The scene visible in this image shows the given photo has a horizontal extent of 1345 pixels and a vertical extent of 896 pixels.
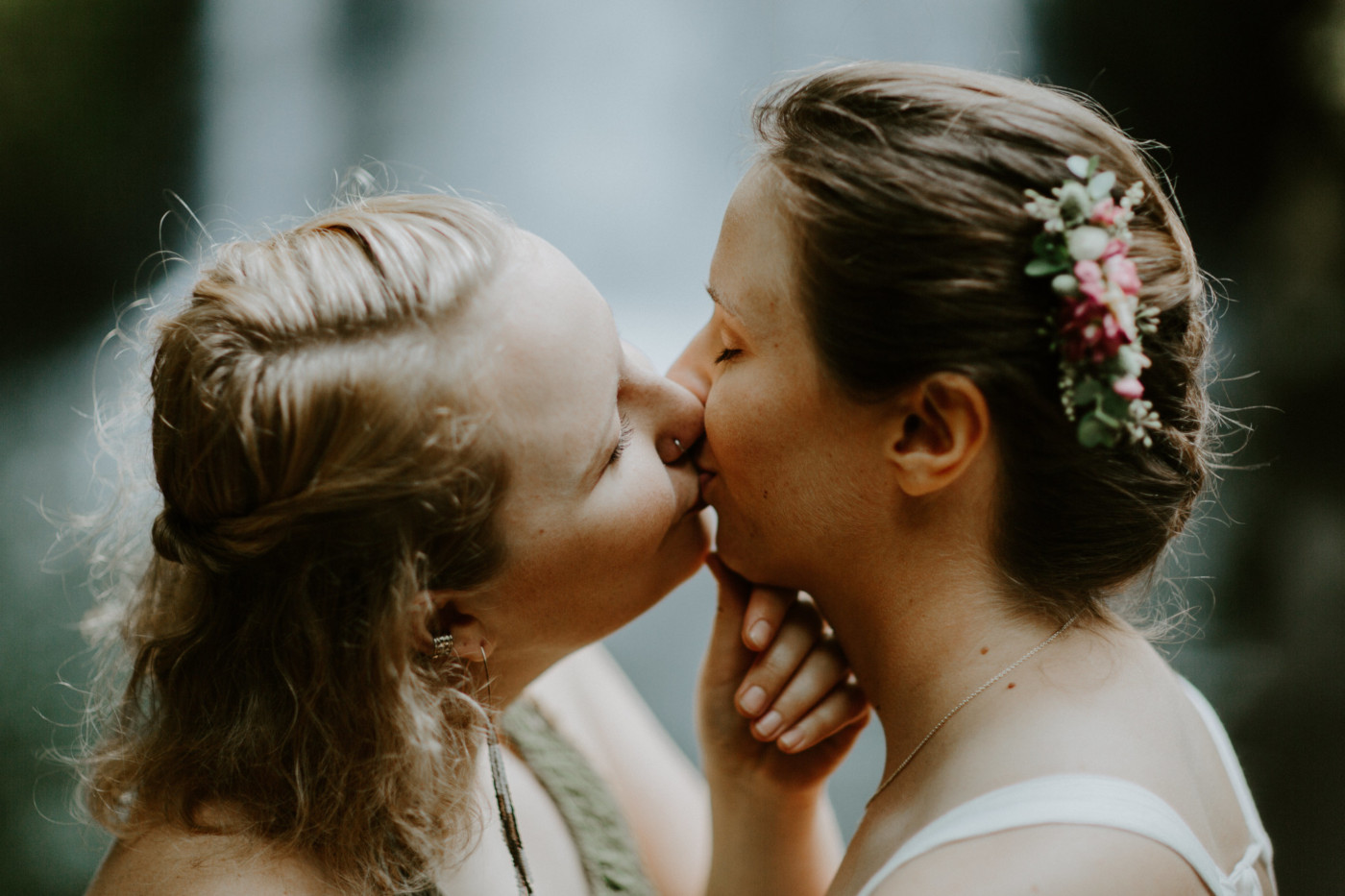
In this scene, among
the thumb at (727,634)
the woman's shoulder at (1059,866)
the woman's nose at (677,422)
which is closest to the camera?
the woman's shoulder at (1059,866)

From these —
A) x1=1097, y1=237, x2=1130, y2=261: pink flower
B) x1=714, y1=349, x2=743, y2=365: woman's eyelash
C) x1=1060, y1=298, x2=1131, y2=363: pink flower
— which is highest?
x1=1097, y1=237, x2=1130, y2=261: pink flower

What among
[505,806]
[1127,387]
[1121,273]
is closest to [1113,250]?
[1121,273]

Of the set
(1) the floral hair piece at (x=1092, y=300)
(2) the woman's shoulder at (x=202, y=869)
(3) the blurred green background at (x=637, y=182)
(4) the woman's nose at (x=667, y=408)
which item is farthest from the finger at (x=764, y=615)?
(3) the blurred green background at (x=637, y=182)

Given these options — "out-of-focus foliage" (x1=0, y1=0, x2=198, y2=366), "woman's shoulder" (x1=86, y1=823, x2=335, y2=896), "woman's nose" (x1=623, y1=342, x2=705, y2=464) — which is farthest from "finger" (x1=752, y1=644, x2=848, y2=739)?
"out-of-focus foliage" (x1=0, y1=0, x2=198, y2=366)

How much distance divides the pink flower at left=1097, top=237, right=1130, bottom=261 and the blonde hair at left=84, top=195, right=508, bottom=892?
24.8 inches

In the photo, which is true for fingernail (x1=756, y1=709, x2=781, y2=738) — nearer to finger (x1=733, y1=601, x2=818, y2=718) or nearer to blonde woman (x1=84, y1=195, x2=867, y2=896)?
finger (x1=733, y1=601, x2=818, y2=718)

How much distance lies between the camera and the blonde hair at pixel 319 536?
929 millimetres

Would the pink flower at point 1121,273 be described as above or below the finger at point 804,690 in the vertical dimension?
above

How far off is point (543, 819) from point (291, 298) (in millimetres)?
838

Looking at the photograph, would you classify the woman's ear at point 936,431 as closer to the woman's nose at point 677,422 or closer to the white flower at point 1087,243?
the white flower at point 1087,243

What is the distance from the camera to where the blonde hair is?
3.05 ft

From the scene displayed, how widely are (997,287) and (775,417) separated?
279 millimetres

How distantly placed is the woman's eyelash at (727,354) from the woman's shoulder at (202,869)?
73cm

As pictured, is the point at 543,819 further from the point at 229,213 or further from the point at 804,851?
the point at 229,213
